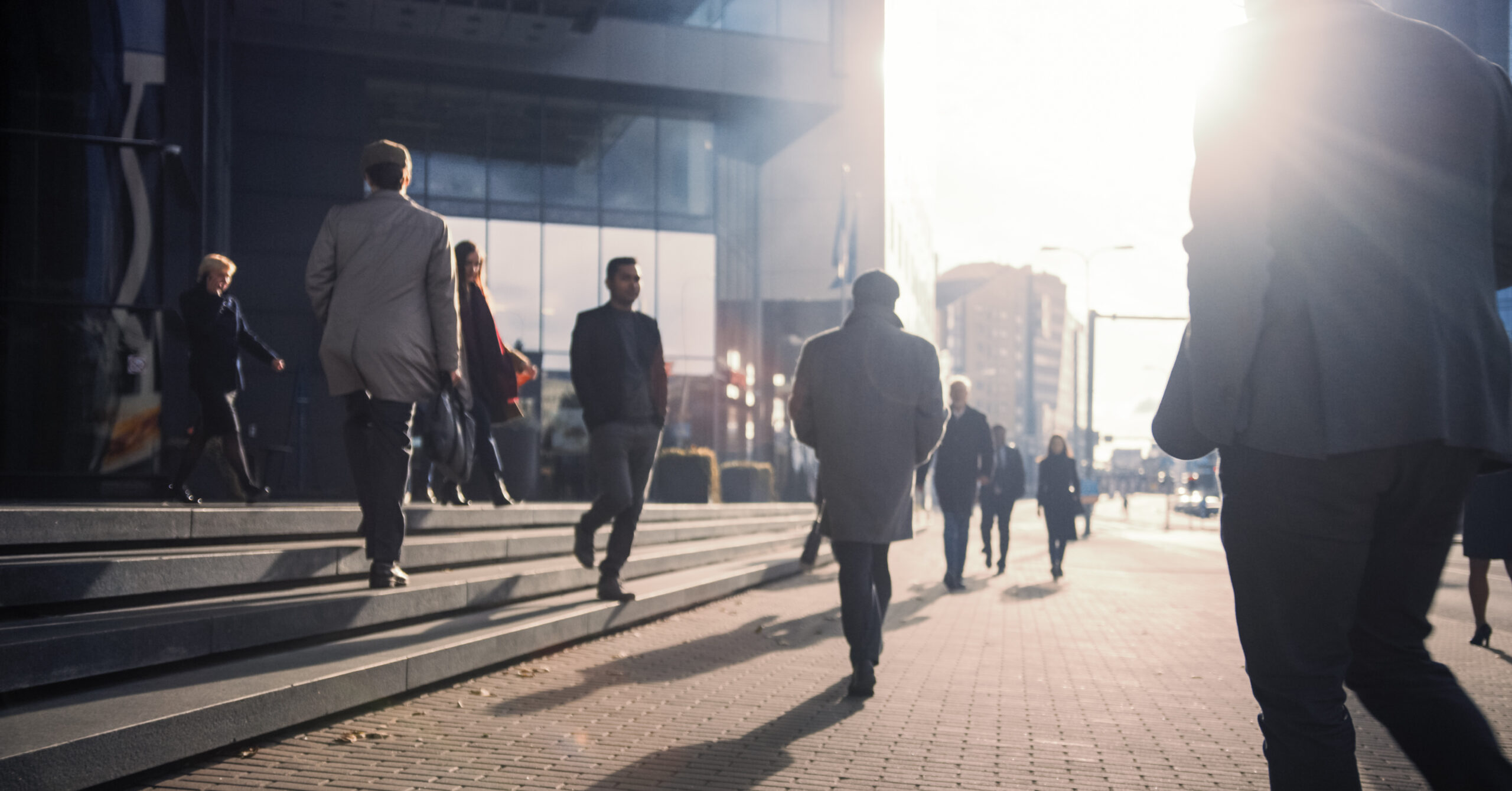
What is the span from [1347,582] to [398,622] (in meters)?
4.65

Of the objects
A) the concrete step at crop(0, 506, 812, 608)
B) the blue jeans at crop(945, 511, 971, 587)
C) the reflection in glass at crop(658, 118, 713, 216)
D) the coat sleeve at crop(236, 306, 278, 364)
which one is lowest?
the blue jeans at crop(945, 511, 971, 587)

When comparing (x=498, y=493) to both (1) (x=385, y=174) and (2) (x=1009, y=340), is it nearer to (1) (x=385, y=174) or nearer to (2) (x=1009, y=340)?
(1) (x=385, y=174)

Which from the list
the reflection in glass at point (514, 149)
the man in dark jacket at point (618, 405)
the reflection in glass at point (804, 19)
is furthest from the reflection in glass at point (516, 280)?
the man in dark jacket at point (618, 405)

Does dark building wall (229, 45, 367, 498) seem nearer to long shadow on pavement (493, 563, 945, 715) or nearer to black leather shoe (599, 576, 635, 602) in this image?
long shadow on pavement (493, 563, 945, 715)

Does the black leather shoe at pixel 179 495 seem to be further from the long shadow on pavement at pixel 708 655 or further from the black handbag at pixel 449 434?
the long shadow on pavement at pixel 708 655

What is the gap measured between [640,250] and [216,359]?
17.4 metres

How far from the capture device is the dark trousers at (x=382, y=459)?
18.6ft


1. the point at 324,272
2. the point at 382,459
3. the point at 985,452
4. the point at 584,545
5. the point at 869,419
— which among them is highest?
the point at 324,272

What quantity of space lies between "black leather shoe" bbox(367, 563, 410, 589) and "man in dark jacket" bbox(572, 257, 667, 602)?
4.60 ft

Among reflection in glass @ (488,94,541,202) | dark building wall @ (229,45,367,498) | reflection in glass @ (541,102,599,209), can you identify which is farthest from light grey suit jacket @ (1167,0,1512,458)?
reflection in glass @ (541,102,599,209)


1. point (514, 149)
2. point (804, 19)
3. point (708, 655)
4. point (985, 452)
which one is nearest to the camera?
point (708, 655)

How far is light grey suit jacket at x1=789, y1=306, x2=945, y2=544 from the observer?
5562 millimetres

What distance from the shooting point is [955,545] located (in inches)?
460

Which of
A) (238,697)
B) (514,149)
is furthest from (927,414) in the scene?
(514,149)
